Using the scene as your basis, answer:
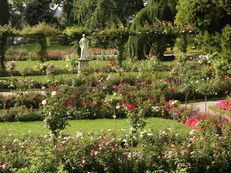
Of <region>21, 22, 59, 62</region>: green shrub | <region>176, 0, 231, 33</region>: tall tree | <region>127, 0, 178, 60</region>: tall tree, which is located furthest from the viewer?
<region>127, 0, 178, 60</region>: tall tree

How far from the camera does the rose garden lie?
23.5 feet

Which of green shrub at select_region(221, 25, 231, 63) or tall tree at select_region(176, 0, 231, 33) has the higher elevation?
tall tree at select_region(176, 0, 231, 33)

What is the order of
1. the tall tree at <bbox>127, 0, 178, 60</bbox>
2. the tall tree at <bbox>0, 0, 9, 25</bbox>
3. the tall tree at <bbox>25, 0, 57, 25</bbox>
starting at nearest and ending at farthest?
the tall tree at <bbox>127, 0, 178, 60</bbox> < the tall tree at <bbox>0, 0, 9, 25</bbox> < the tall tree at <bbox>25, 0, 57, 25</bbox>

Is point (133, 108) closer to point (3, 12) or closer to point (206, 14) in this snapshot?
point (206, 14)

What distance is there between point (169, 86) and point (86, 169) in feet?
25.0

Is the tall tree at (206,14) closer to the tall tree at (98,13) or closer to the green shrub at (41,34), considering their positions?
the green shrub at (41,34)

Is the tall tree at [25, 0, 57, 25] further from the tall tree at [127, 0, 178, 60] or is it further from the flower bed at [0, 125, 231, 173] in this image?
the flower bed at [0, 125, 231, 173]

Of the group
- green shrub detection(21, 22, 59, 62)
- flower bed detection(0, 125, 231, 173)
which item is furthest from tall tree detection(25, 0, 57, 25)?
flower bed detection(0, 125, 231, 173)

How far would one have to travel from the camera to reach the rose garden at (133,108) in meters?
7.15

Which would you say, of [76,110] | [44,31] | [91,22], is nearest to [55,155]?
[76,110]

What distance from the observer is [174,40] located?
27391 millimetres

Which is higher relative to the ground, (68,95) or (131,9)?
(131,9)

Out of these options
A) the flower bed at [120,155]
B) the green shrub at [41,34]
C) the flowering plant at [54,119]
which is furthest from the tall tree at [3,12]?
the flower bed at [120,155]

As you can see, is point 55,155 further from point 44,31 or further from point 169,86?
point 44,31
